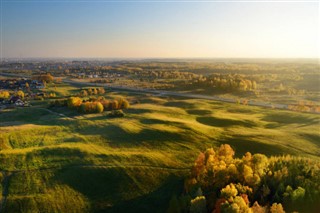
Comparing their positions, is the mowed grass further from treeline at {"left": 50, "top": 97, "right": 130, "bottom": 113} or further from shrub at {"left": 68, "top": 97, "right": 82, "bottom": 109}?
shrub at {"left": 68, "top": 97, "right": 82, "bottom": 109}

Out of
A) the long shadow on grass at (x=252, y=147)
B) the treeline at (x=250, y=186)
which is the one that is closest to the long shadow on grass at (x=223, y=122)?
the long shadow on grass at (x=252, y=147)

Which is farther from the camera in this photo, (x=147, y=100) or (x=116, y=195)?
(x=147, y=100)

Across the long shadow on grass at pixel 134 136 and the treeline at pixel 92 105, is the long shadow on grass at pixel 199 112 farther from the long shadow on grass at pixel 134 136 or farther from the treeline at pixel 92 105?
the long shadow on grass at pixel 134 136

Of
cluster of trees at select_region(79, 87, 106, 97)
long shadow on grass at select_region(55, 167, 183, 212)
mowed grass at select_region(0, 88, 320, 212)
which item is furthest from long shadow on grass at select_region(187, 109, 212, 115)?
cluster of trees at select_region(79, 87, 106, 97)

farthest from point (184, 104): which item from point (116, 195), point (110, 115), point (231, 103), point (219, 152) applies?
point (116, 195)

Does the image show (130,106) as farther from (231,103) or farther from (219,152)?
(219,152)

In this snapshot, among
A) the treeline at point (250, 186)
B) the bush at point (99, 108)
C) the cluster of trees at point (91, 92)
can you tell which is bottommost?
the treeline at point (250, 186)
